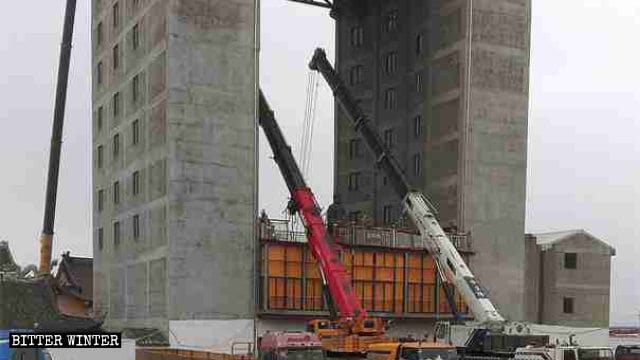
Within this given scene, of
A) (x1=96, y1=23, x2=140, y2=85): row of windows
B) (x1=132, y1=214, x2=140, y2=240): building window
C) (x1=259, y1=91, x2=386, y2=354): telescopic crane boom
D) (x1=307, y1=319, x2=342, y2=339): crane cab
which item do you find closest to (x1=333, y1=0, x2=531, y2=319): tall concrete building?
(x1=259, y1=91, x2=386, y2=354): telescopic crane boom

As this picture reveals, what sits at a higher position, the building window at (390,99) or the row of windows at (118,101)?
the building window at (390,99)

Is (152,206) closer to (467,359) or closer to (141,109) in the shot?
(141,109)

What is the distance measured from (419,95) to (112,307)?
32103mm

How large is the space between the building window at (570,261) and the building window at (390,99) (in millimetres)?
21274

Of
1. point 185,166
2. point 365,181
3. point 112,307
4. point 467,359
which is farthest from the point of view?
point 365,181

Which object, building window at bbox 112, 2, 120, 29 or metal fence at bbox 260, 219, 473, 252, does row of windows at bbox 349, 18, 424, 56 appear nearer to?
metal fence at bbox 260, 219, 473, 252

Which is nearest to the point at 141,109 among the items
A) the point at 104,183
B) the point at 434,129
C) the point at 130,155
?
the point at 130,155

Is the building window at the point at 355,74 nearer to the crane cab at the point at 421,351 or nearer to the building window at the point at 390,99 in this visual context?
the building window at the point at 390,99

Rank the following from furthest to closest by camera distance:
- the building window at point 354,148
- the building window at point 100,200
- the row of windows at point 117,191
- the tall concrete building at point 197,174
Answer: the building window at point 354,148
the building window at point 100,200
the row of windows at point 117,191
the tall concrete building at point 197,174

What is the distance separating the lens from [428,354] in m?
32.9

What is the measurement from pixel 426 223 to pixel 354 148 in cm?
3122

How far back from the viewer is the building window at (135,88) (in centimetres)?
5944

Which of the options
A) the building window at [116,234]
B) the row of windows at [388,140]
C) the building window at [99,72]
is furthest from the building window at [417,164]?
the building window at [99,72]

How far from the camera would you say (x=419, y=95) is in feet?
229
